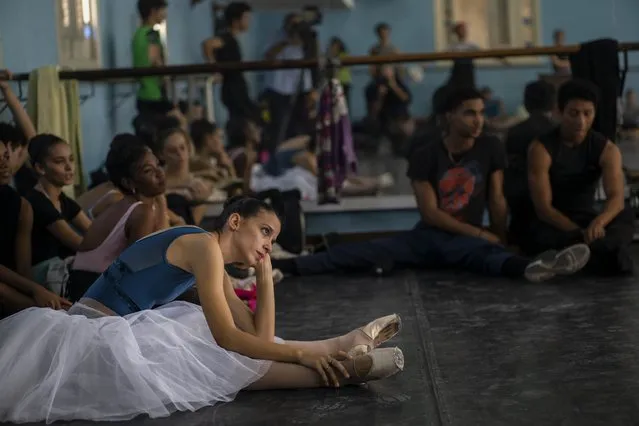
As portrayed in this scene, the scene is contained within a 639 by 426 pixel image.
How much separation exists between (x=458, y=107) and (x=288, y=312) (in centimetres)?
153

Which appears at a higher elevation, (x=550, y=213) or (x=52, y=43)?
(x=52, y=43)

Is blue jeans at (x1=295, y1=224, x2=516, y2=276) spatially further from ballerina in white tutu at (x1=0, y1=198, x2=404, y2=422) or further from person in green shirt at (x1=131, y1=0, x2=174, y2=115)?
person in green shirt at (x1=131, y1=0, x2=174, y2=115)

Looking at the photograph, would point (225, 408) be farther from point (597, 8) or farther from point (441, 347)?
point (597, 8)

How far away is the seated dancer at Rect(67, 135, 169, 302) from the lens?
14.3 ft

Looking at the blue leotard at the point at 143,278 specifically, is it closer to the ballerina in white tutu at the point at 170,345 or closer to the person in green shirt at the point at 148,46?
the ballerina in white tutu at the point at 170,345

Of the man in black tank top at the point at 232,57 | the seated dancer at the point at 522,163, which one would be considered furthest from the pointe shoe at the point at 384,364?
the man in black tank top at the point at 232,57

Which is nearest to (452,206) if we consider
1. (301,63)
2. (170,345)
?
(301,63)

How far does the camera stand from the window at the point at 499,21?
15.7 meters

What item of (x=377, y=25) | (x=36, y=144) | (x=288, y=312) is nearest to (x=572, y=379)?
(x=288, y=312)

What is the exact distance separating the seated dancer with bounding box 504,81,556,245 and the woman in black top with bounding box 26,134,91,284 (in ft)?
7.41

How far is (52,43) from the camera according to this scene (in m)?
7.11

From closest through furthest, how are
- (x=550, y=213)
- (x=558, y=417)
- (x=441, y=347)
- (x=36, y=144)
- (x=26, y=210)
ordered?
(x=558, y=417) → (x=441, y=347) → (x=26, y=210) → (x=36, y=144) → (x=550, y=213)

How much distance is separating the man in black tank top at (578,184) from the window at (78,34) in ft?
10.4

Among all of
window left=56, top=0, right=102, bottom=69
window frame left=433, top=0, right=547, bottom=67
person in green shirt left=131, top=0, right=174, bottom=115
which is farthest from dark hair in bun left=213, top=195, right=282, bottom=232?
window frame left=433, top=0, right=547, bottom=67
